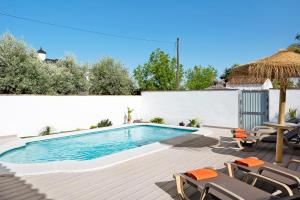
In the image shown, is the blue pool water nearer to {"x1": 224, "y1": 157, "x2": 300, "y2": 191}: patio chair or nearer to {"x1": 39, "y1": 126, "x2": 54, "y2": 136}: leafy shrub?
{"x1": 39, "y1": 126, "x2": 54, "y2": 136}: leafy shrub

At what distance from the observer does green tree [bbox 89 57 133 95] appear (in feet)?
70.4

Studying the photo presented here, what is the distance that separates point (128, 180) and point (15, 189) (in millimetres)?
2437

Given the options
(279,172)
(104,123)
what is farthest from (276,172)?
(104,123)

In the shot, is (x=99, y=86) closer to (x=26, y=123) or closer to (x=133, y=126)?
(x=133, y=126)

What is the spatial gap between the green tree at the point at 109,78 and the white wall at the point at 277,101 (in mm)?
11882

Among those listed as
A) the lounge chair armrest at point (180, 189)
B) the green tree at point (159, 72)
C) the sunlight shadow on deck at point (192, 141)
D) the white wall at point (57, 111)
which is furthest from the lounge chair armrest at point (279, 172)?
the green tree at point (159, 72)

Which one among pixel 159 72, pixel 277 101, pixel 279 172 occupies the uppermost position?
pixel 159 72

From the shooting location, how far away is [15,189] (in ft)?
17.5

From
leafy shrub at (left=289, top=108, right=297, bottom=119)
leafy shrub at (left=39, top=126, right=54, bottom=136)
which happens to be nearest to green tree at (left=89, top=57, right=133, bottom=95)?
leafy shrub at (left=39, top=126, right=54, bottom=136)

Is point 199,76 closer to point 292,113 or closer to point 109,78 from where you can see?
point 109,78

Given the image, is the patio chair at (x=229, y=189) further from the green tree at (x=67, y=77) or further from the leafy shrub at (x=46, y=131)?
the green tree at (x=67, y=77)

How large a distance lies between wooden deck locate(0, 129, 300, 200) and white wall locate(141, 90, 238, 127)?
6.12m

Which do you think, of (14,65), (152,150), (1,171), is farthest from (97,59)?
(1,171)

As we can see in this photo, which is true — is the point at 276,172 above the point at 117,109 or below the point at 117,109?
below
